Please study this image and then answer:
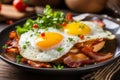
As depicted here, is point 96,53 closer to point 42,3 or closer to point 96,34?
point 96,34

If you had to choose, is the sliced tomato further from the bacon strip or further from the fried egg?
the bacon strip

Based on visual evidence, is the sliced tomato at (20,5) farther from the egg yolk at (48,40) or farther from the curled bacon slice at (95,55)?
the curled bacon slice at (95,55)

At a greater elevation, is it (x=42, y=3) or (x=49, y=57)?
(x=42, y=3)

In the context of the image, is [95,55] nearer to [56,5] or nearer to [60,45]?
[60,45]

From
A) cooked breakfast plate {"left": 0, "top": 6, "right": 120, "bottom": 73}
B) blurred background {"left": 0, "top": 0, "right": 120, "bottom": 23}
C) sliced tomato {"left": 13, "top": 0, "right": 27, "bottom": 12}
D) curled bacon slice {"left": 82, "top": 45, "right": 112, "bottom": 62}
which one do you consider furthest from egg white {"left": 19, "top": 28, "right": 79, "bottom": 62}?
sliced tomato {"left": 13, "top": 0, "right": 27, "bottom": 12}

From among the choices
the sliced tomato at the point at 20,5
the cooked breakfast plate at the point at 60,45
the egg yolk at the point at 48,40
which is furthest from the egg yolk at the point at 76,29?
the sliced tomato at the point at 20,5

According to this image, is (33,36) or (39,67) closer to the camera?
Result: (39,67)

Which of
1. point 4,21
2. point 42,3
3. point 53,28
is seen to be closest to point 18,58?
point 53,28

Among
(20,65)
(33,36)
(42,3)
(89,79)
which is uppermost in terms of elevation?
(42,3)
